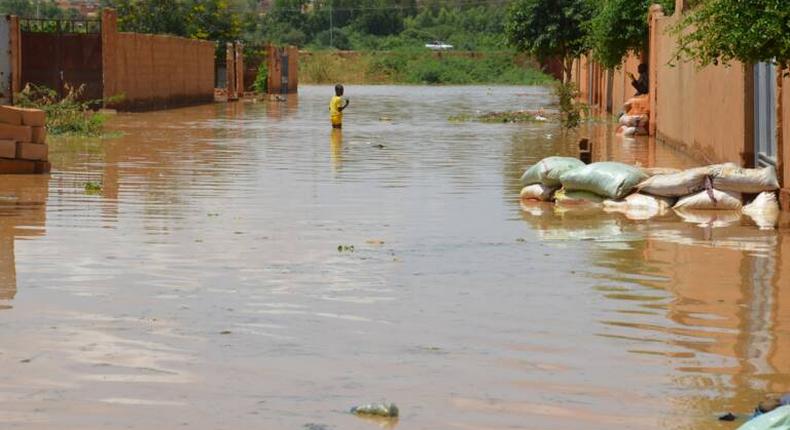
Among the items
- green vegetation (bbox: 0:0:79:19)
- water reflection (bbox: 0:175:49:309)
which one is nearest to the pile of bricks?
water reflection (bbox: 0:175:49:309)

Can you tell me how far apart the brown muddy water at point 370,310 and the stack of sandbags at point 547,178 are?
0.39 m

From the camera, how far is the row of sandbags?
44.9 feet

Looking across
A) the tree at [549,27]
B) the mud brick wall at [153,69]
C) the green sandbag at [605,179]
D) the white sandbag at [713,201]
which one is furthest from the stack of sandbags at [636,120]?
the tree at [549,27]

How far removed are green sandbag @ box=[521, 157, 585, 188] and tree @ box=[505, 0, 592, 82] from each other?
31758 mm

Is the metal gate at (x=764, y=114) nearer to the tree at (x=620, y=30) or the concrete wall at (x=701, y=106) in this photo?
the concrete wall at (x=701, y=106)

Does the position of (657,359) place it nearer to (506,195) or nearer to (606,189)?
(606,189)

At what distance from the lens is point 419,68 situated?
308 feet

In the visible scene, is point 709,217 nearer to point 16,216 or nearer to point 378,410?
point 16,216

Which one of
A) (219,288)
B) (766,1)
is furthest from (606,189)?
(219,288)

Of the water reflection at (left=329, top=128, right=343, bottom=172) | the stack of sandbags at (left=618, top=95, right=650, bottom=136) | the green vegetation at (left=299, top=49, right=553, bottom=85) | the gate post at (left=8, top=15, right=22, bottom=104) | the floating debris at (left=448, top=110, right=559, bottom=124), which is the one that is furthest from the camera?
the green vegetation at (left=299, top=49, right=553, bottom=85)

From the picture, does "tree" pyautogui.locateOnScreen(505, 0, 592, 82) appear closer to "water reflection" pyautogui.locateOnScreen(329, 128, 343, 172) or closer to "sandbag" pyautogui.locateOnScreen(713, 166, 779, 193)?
"water reflection" pyautogui.locateOnScreen(329, 128, 343, 172)

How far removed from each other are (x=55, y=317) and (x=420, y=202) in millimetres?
7115

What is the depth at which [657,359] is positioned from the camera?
273 inches

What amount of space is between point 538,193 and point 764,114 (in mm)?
2724
